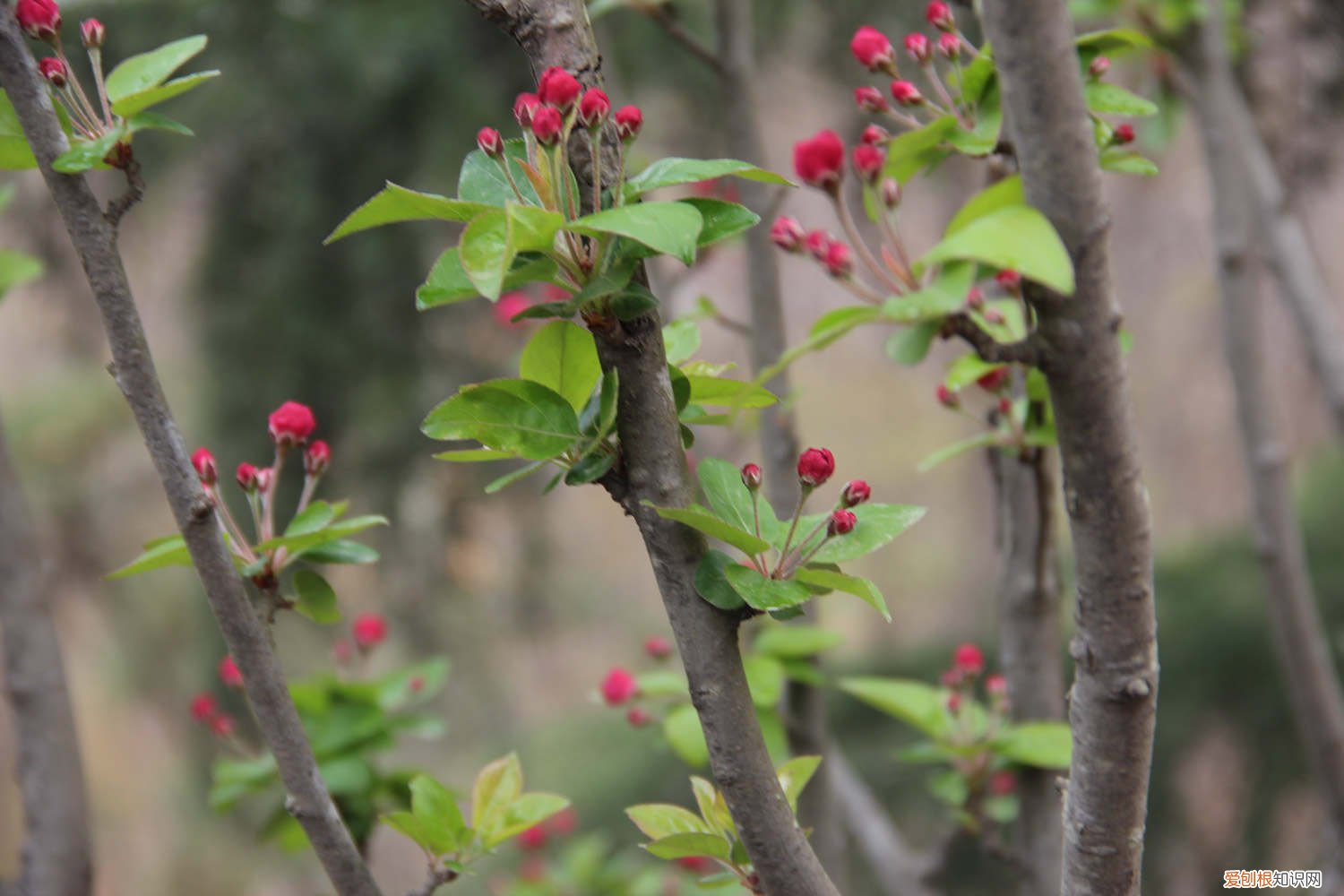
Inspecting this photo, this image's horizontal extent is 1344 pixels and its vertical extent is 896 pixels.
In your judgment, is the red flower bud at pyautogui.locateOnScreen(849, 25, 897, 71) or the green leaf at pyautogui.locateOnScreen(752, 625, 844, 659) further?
the green leaf at pyautogui.locateOnScreen(752, 625, 844, 659)

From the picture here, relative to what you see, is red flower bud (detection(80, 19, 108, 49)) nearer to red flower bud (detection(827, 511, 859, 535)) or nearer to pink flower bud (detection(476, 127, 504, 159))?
pink flower bud (detection(476, 127, 504, 159))

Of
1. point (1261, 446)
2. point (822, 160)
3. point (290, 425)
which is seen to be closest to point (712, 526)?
point (822, 160)

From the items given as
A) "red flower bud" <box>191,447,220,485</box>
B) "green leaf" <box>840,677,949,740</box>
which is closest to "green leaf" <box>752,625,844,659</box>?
"green leaf" <box>840,677,949,740</box>

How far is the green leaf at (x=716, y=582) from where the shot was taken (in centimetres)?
54

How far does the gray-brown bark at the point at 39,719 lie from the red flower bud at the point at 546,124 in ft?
2.53

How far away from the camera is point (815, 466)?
0.59m

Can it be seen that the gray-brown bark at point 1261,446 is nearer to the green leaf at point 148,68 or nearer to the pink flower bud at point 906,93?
the pink flower bud at point 906,93

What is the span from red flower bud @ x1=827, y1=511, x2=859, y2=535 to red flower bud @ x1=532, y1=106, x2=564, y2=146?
0.79 ft

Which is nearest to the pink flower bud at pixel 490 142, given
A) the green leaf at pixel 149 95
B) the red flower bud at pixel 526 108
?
the red flower bud at pixel 526 108

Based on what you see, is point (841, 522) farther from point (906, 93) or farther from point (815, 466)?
point (906, 93)

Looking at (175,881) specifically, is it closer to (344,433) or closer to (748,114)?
(344,433)

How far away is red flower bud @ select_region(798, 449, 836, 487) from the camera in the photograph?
1.92 feet

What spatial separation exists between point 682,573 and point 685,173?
201 millimetres

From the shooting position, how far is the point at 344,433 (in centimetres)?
236
